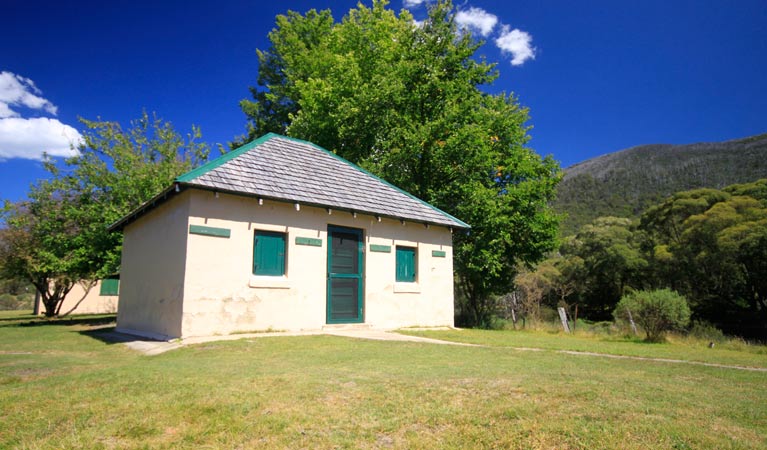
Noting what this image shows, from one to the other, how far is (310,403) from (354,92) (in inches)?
806

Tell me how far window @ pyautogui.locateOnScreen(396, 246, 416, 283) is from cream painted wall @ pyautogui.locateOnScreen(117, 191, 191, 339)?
21.6 feet

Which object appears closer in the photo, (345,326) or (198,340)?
(198,340)

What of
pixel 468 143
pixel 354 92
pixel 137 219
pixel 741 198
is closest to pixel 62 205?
pixel 137 219

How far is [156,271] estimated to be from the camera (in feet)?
42.2

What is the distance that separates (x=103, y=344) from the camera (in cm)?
1180

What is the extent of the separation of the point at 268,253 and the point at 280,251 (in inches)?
14.0

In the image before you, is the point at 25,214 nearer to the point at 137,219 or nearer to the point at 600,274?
the point at 137,219

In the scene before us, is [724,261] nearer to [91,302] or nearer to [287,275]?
[287,275]

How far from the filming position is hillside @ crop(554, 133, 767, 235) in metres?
67.7

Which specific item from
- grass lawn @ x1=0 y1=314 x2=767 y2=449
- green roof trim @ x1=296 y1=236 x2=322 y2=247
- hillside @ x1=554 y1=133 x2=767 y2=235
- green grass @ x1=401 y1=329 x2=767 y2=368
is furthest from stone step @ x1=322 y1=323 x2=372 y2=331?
hillside @ x1=554 y1=133 x2=767 y2=235

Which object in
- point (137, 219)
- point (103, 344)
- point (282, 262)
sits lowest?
point (103, 344)

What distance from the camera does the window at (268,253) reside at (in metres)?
12.1

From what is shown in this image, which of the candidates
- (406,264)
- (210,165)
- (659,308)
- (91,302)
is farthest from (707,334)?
(91,302)

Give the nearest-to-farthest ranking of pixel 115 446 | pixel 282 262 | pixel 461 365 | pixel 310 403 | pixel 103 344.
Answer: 1. pixel 115 446
2. pixel 310 403
3. pixel 461 365
4. pixel 103 344
5. pixel 282 262
